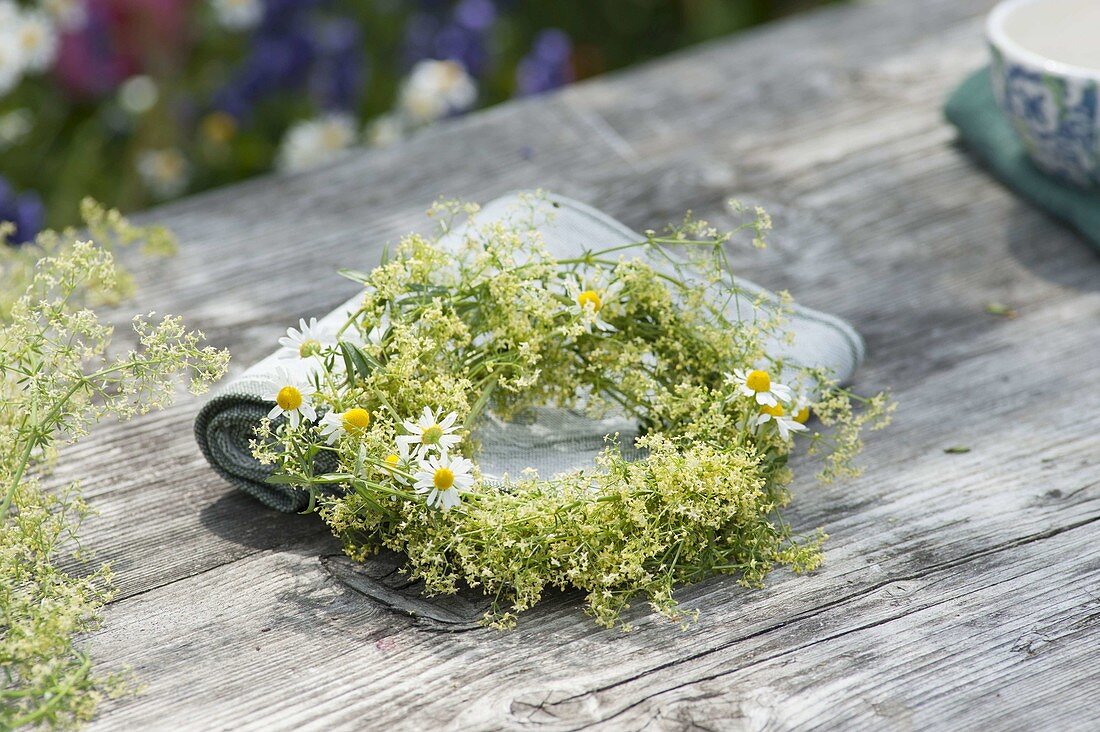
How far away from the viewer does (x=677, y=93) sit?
2041mm

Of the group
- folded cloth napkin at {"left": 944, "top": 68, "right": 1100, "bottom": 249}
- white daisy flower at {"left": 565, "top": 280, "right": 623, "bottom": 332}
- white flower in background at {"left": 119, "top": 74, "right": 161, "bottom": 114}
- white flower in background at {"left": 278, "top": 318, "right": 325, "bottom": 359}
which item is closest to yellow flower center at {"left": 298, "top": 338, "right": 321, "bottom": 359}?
white flower in background at {"left": 278, "top": 318, "right": 325, "bottom": 359}

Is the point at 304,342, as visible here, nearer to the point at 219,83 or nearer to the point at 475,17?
the point at 475,17

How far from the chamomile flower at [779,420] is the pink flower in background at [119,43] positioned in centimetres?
218

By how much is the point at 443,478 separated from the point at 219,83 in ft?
8.01

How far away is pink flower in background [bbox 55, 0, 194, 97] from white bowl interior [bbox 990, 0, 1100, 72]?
1984mm

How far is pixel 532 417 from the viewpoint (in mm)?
1179

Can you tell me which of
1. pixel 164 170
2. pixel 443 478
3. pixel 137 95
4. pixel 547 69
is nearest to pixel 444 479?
pixel 443 478

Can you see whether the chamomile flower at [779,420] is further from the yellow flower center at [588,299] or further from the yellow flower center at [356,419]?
the yellow flower center at [356,419]

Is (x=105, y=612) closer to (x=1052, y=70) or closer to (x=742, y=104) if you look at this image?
(x=1052, y=70)

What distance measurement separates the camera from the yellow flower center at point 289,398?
39.0 inches

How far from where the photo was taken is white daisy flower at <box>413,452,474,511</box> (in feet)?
3.12

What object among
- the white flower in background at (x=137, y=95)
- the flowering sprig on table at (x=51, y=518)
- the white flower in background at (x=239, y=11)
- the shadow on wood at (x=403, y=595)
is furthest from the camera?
the white flower in background at (x=137, y=95)

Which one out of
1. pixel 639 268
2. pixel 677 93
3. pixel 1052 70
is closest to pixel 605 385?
pixel 639 268

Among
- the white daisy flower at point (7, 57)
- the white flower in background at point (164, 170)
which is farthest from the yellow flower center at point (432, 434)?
the white flower in background at point (164, 170)
